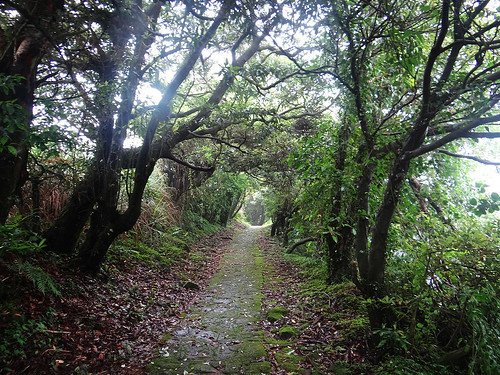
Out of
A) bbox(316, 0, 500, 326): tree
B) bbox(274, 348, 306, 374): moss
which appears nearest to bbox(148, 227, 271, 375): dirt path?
bbox(274, 348, 306, 374): moss

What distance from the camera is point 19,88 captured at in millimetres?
5059

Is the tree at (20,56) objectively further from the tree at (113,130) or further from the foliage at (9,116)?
the foliage at (9,116)

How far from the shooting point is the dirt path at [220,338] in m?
4.57

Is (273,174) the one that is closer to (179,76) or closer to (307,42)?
(307,42)

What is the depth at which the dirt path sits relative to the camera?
4570 millimetres

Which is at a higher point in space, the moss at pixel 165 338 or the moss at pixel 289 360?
the moss at pixel 289 360

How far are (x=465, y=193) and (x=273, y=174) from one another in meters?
7.56

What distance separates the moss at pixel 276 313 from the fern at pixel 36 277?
3540mm

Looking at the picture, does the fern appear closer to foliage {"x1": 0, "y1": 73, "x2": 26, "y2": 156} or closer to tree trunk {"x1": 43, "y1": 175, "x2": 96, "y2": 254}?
tree trunk {"x1": 43, "y1": 175, "x2": 96, "y2": 254}

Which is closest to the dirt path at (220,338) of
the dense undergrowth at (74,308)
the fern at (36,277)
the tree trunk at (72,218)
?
the dense undergrowth at (74,308)

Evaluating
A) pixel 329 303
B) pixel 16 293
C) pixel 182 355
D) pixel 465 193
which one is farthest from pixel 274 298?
pixel 16 293

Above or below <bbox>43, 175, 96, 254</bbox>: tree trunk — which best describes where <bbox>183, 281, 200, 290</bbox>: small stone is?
below

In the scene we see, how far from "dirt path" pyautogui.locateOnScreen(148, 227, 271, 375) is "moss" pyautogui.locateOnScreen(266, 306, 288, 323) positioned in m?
0.27

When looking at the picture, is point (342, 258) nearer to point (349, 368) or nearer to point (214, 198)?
point (349, 368)
